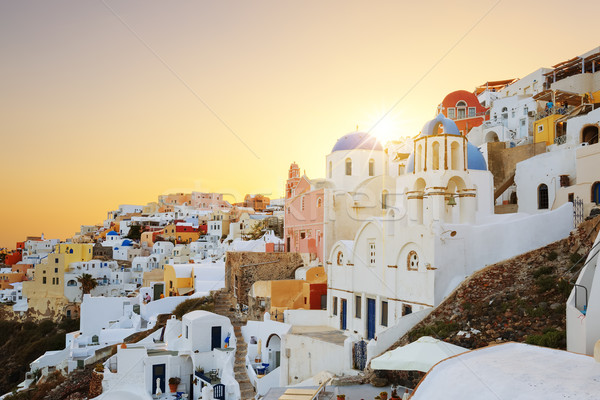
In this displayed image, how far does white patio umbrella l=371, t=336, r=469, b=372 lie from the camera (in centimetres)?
1119

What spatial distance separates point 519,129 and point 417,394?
101ft

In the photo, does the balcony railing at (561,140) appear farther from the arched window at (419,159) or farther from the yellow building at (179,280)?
the yellow building at (179,280)

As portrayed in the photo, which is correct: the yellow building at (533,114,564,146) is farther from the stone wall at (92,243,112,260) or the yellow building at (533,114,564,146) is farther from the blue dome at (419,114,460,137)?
the stone wall at (92,243,112,260)

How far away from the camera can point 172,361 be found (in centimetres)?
2322

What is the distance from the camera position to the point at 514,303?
13.6 m

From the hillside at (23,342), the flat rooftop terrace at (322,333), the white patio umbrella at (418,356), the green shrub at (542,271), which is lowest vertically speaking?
the hillside at (23,342)

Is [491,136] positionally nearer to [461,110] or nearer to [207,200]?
[461,110]

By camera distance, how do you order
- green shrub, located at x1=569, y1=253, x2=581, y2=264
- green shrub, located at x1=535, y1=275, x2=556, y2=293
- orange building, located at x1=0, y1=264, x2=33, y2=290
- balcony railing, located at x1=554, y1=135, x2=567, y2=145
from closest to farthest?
green shrub, located at x1=535, y1=275, x2=556, y2=293 < green shrub, located at x1=569, y1=253, x2=581, y2=264 < balcony railing, located at x1=554, y1=135, x2=567, y2=145 < orange building, located at x1=0, y1=264, x2=33, y2=290

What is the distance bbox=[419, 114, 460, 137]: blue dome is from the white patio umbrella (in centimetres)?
927

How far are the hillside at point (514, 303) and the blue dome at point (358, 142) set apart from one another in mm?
16156

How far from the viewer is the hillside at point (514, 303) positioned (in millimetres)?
12328

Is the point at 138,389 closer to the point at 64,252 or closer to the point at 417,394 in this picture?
the point at 417,394

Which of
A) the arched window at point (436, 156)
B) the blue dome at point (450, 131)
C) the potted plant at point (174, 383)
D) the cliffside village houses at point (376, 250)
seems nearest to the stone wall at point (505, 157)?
the cliffside village houses at point (376, 250)

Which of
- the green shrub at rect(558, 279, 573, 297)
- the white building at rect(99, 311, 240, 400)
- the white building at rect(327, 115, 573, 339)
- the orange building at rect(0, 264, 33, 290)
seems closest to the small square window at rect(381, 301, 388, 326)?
the white building at rect(327, 115, 573, 339)
